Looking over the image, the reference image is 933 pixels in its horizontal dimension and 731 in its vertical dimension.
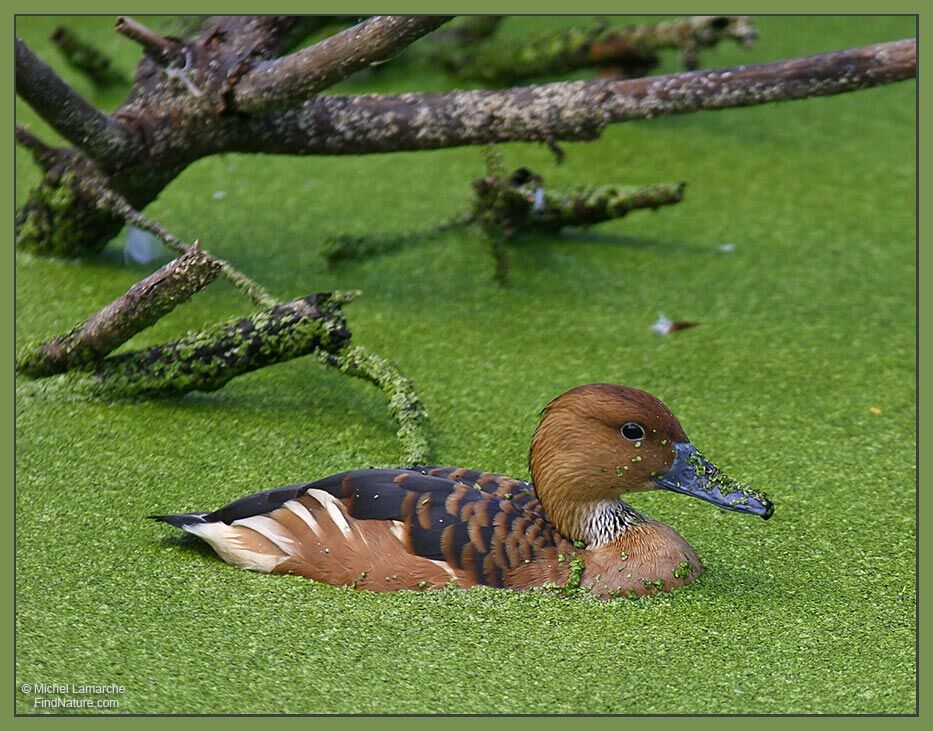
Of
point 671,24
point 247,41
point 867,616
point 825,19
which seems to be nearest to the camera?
point 867,616

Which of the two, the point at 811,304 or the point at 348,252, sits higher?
the point at 348,252

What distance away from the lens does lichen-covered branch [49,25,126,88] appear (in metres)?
6.09

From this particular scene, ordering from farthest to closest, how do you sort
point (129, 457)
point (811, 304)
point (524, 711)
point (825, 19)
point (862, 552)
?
1. point (825, 19)
2. point (811, 304)
3. point (129, 457)
4. point (862, 552)
5. point (524, 711)

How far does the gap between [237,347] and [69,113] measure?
3.45 ft

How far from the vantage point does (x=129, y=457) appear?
147 inches

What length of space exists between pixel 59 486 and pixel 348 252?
1.71 metres

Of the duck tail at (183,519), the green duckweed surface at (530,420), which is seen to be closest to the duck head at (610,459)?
the green duckweed surface at (530,420)

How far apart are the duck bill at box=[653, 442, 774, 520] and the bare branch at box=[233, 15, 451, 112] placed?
1473 mm

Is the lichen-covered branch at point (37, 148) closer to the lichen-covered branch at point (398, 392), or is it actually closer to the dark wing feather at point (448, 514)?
the lichen-covered branch at point (398, 392)

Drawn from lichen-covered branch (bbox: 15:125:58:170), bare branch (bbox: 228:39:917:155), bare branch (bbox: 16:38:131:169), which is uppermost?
bare branch (bbox: 16:38:131:169)

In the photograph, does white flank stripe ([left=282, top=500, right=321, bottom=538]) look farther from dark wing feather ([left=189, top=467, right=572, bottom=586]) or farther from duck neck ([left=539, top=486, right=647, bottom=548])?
duck neck ([left=539, top=486, right=647, bottom=548])

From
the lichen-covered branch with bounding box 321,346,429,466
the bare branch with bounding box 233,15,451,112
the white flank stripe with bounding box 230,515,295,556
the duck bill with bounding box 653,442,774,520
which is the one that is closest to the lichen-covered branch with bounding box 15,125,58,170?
the bare branch with bounding box 233,15,451,112

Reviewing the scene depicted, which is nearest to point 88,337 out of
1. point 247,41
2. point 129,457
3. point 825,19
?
point 129,457

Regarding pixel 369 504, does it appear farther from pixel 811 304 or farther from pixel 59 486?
pixel 811 304
